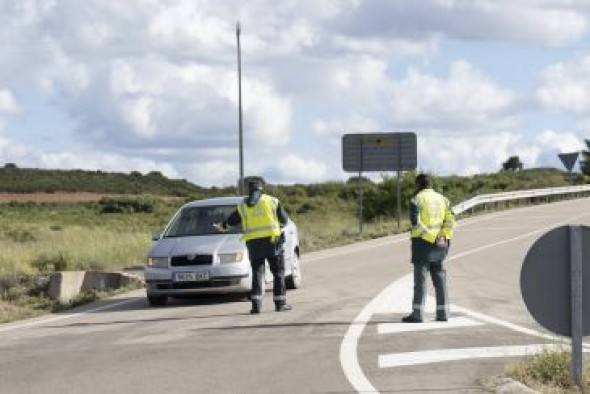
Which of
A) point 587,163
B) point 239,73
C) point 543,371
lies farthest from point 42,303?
point 587,163

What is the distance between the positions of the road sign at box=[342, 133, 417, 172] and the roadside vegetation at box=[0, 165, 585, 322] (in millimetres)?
1667

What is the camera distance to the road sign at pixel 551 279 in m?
8.52

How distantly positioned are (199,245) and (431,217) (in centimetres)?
474

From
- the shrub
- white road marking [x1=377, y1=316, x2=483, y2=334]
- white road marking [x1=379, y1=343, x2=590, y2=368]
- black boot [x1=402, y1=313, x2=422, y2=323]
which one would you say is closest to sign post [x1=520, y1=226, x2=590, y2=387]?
white road marking [x1=379, y1=343, x2=590, y2=368]

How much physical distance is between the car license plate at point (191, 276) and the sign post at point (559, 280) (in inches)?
357

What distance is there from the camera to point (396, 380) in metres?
9.77

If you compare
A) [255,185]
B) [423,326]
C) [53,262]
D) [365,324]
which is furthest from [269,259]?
A: [53,262]

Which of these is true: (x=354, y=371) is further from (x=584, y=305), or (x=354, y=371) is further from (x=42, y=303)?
(x=42, y=303)

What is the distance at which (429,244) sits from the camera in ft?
45.3

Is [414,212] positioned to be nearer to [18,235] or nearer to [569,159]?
[18,235]

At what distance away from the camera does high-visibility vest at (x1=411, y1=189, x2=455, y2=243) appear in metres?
13.8

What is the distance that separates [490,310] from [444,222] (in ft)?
6.53

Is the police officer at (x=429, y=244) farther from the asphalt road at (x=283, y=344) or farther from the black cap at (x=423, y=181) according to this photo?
the asphalt road at (x=283, y=344)

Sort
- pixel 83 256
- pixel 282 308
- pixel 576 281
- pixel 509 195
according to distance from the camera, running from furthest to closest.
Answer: pixel 509 195, pixel 83 256, pixel 282 308, pixel 576 281
